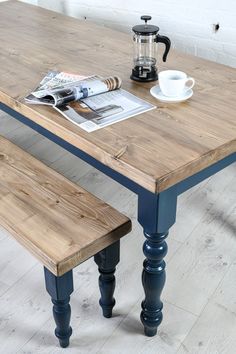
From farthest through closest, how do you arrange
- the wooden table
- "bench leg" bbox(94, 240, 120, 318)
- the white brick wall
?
the white brick wall < "bench leg" bbox(94, 240, 120, 318) < the wooden table

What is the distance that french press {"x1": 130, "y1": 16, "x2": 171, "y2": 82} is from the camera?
5.72 feet

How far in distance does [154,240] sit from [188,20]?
1.71 meters

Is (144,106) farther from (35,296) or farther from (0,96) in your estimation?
(35,296)

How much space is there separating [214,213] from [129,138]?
1.00m

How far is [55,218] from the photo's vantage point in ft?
4.86

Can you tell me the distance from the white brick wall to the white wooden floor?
2.79ft

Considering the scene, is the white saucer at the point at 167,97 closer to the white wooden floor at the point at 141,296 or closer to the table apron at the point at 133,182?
the table apron at the point at 133,182

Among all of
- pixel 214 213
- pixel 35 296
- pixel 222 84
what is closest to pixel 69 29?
pixel 222 84

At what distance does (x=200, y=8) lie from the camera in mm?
2670

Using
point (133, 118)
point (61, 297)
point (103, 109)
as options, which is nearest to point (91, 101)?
point (103, 109)

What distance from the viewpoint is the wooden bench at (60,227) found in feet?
4.49

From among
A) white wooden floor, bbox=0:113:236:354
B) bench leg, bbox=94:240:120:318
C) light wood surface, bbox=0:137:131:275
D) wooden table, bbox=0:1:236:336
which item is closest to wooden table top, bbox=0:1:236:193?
wooden table, bbox=0:1:236:336

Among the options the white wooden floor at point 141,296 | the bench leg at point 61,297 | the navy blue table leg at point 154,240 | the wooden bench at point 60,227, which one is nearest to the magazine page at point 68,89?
the wooden bench at point 60,227

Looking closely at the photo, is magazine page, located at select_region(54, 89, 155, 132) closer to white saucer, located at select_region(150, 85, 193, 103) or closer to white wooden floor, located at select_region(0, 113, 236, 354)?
white saucer, located at select_region(150, 85, 193, 103)
